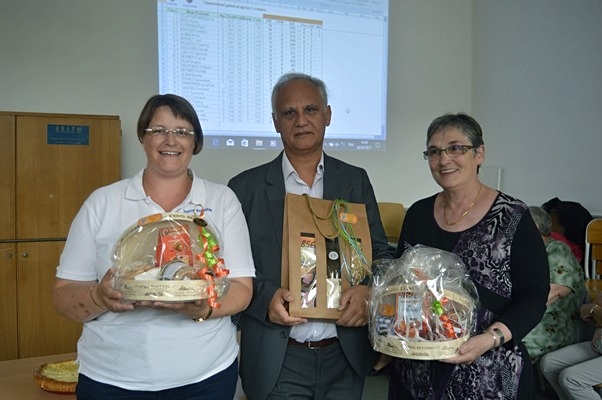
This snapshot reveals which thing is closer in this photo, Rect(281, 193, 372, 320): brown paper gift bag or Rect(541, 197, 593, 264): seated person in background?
Rect(281, 193, 372, 320): brown paper gift bag

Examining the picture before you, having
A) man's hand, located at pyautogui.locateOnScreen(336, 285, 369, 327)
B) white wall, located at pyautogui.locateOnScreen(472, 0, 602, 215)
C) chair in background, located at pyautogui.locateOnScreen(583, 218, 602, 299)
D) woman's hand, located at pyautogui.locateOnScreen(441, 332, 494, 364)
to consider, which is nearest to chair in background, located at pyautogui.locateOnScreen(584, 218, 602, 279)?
chair in background, located at pyautogui.locateOnScreen(583, 218, 602, 299)

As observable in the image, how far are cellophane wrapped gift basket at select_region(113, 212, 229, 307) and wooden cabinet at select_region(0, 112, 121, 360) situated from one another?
8.36 feet

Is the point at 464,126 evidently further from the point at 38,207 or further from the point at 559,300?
the point at 38,207

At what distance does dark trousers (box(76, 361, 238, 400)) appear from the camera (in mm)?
1276

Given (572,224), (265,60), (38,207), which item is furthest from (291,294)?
Result: (572,224)

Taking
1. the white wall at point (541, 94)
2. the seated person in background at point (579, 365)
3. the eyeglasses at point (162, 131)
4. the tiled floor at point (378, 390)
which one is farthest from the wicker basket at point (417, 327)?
the white wall at point (541, 94)

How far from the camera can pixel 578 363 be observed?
9.00ft

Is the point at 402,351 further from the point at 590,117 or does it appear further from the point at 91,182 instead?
the point at 590,117

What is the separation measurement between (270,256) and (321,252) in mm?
168

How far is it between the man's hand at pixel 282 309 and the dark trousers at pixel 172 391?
7.7 inches

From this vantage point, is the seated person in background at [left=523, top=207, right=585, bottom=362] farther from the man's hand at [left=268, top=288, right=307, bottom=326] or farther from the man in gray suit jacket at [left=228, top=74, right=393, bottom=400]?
the man's hand at [left=268, top=288, right=307, bottom=326]

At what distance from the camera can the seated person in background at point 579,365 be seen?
2.57m

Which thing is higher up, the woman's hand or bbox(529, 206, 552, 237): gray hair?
bbox(529, 206, 552, 237): gray hair

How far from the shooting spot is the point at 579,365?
8.63 ft
